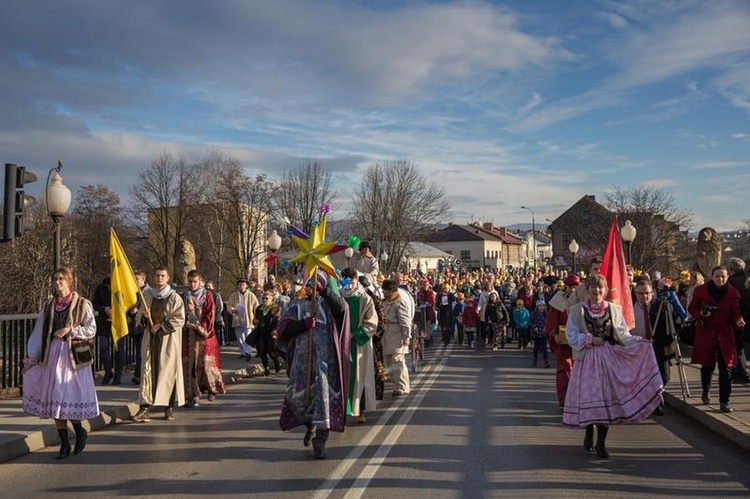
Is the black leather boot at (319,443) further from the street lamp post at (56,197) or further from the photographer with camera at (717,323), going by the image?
the street lamp post at (56,197)

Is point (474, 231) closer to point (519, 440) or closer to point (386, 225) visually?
point (386, 225)

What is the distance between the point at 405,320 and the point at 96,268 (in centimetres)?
4914

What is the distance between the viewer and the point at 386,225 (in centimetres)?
5519

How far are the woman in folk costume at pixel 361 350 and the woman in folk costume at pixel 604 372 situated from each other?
2.91 meters

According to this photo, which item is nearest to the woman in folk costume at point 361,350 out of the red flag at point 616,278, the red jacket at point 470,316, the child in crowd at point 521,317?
the red flag at point 616,278

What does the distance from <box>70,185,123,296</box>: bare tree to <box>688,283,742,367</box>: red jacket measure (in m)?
44.1

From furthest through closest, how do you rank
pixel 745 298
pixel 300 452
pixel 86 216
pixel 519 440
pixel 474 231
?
pixel 474 231
pixel 86 216
pixel 745 298
pixel 519 440
pixel 300 452

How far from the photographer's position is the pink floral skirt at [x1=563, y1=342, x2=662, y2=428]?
7266mm

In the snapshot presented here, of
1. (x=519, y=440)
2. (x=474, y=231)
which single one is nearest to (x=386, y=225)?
(x=519, y=440)

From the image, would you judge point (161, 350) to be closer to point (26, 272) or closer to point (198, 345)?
point (198, 345)

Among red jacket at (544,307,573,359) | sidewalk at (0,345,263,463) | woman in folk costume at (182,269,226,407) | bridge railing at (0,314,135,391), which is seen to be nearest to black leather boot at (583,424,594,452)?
red jacket at (544,307,573,359)

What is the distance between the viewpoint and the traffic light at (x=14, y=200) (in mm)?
Result: 10340

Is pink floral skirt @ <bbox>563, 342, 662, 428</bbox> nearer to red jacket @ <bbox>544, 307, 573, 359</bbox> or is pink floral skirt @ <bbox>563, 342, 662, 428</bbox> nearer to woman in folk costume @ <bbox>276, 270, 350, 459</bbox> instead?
red jacket @ <bbox>544, 307, 573, 359</bbox>

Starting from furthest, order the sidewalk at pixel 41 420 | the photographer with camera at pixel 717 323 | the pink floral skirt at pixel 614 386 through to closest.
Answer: the photographer with camera at pixel 717 323
the sidewalk at pixel 41 420
the pink floral skirt at pixel 614 386
